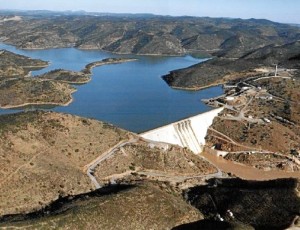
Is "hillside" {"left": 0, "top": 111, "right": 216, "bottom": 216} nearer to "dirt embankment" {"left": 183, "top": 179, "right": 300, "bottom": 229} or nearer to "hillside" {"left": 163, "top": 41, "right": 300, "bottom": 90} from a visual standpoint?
"dirt embankment" {"left": 183, "top": 179, "right": 300, "bottom": 229}

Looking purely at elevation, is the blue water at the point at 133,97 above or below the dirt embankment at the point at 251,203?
below

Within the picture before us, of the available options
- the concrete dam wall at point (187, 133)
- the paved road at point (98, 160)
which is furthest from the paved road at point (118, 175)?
the concrete dam wall at point (187, 133)

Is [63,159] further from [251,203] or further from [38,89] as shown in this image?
[38,89]

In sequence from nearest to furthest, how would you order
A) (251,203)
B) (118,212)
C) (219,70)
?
(118,212)
(251,203)
(219,70)

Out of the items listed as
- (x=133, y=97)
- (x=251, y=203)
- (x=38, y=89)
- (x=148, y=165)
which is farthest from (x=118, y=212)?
(x=38, y=89)

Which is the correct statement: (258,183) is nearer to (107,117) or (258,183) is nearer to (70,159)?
(70,159)

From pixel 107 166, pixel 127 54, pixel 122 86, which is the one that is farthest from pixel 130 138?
pixel 127 54

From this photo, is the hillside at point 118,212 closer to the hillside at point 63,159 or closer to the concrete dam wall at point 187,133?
the hillside at point 63,159
